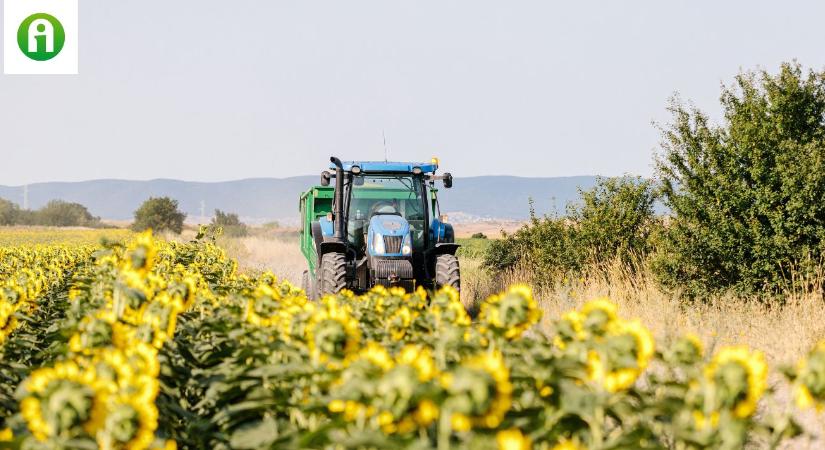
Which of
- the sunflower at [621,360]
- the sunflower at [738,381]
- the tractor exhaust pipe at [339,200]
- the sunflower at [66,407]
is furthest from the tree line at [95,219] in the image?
the sunflower at [738,381]

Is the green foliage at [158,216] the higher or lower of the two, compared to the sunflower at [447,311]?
higher

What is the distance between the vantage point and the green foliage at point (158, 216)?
170 ft

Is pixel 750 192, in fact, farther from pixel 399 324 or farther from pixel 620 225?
pixel 399 324

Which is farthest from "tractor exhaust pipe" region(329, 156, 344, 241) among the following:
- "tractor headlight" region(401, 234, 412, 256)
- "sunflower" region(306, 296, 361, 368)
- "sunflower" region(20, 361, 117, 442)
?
"sunflower" region(20, 361, 117, 442)

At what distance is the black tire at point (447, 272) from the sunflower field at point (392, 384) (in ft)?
17.6

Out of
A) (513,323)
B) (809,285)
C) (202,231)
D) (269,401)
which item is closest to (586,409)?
(513,323)

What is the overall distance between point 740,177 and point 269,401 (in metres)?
8.70

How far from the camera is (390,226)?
10398 mm

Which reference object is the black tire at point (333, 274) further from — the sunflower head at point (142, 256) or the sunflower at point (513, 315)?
the sunflower at point (513, 315)

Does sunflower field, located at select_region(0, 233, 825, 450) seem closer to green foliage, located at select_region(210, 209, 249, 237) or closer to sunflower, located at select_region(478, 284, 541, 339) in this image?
sunflower, located at select_region(478, 284, 541, 339)

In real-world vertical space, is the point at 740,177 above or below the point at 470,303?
above

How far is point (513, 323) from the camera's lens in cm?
370

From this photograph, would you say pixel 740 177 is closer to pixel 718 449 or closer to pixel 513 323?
pixel 513 323

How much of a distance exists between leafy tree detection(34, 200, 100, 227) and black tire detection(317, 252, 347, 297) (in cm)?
7311
